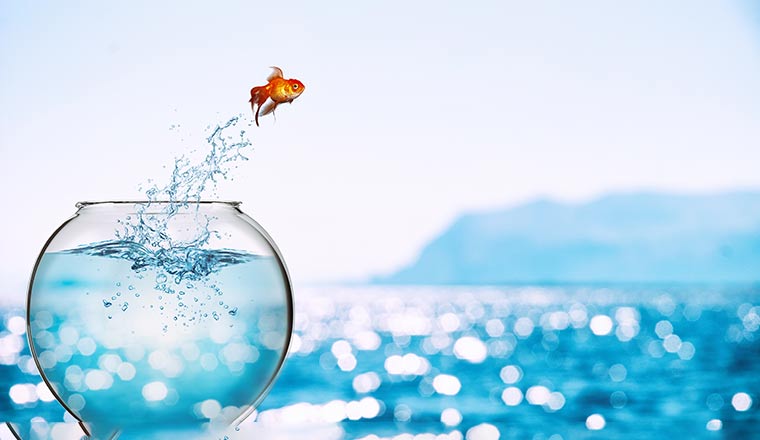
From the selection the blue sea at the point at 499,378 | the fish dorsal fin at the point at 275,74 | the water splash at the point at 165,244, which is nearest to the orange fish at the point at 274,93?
the fish dorsal fin at the point at 275,74

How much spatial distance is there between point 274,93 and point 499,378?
463 inches

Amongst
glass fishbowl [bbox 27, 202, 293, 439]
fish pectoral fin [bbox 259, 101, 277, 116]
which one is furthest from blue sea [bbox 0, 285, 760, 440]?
fish pectoral fin [bbox 259, 101, 277, 116]

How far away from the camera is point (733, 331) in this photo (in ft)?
63.9

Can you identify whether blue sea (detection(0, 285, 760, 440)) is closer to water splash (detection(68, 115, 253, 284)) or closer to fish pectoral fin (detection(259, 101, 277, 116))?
water splash (detection(68, 115, 253, 284))

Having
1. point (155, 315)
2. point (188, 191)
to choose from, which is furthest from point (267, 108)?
point (155, 315)

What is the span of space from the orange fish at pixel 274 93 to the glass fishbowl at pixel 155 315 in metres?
0.20

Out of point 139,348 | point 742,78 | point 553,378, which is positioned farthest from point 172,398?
point 742,78

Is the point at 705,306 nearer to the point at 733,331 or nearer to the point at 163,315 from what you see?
the point at 733,331

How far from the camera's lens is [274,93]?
1.11 meters

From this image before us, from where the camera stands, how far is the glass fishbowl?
0.90 metres

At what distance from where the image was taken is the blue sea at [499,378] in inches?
360

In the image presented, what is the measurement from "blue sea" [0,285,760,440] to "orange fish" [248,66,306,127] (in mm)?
349

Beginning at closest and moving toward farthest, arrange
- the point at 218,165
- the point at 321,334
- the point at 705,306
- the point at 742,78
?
the point at 218,165, the point at 321,334, the point at 742,78, the point at 705,306

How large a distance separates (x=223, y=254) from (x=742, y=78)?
2161 cm
